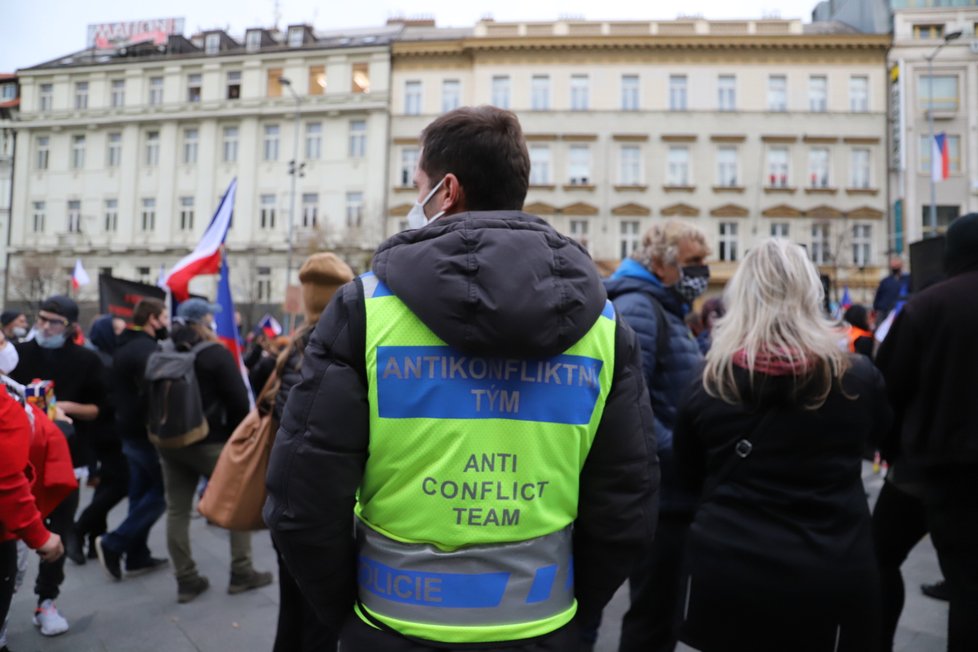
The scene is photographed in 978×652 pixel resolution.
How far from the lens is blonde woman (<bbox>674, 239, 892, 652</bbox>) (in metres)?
2.10

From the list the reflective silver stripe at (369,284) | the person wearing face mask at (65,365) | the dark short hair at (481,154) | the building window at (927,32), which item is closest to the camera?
the reflective silver stripe at (369,284)

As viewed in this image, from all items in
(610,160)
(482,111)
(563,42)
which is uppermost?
(563,42)

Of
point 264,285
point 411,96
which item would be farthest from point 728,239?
point 264,285

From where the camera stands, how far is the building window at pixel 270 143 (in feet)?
119

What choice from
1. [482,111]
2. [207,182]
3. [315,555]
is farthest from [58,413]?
[207,182]

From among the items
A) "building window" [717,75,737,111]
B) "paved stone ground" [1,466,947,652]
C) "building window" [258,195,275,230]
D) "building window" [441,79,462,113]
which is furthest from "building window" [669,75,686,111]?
"paved stone ground" [1,466,947,652]

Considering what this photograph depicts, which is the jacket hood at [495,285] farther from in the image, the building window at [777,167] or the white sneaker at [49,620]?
the building window at [777,167]

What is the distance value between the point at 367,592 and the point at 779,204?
34391 millimetres

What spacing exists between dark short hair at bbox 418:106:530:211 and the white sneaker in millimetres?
3785

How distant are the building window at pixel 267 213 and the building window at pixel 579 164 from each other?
15394 millimetres

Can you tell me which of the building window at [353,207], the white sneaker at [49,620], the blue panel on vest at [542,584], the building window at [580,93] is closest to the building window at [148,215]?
the building window at [353,207]

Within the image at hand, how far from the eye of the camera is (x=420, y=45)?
1350 inches

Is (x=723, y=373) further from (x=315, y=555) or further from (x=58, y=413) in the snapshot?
(x=58, y=413)

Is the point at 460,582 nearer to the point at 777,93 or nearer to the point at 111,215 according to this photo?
the point at 777,93
